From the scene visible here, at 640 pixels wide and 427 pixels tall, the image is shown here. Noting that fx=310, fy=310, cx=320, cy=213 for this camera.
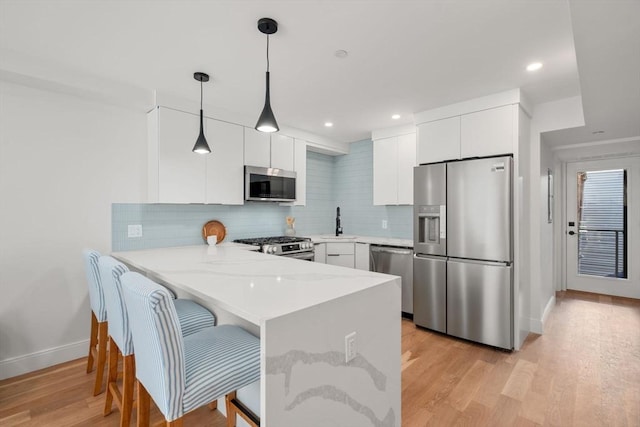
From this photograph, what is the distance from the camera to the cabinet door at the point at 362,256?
400cm

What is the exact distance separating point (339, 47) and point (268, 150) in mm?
1884

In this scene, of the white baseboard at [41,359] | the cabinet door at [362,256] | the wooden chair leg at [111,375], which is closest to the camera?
the wooden chair leg at [111,375]

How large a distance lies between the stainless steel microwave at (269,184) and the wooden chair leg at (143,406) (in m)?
2.36

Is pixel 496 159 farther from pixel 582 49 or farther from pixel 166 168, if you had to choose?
pixel 166 168

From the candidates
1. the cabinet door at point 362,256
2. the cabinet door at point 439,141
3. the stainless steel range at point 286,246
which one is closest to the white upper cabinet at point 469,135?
the cabinet door at point 439,141

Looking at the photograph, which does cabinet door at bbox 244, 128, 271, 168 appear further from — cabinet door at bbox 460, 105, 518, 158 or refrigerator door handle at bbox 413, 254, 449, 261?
cabinet door at bbox 460, 105, 518, 158

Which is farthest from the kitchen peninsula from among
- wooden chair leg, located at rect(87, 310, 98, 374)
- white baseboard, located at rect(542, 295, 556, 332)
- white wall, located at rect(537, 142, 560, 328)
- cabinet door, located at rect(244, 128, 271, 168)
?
white baseboard, located at rect(542, 295, 556, 332)

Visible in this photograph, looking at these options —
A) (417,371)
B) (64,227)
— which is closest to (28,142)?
(64,227)

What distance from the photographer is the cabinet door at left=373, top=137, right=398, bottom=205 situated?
4086 millimetres

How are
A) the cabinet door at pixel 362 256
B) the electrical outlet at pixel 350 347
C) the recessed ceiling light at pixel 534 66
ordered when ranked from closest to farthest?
the electrical outlet at pixel 350 347, the recessed ceiling light at pixel 534 66, the cabinet door at pixel 362 256

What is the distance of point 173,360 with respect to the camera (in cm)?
113

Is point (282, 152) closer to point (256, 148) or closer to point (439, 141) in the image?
point (256, 148)

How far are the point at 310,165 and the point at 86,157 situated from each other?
283cm

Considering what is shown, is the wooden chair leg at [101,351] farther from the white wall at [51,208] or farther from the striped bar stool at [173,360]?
the striped bar stool at [173,360]
